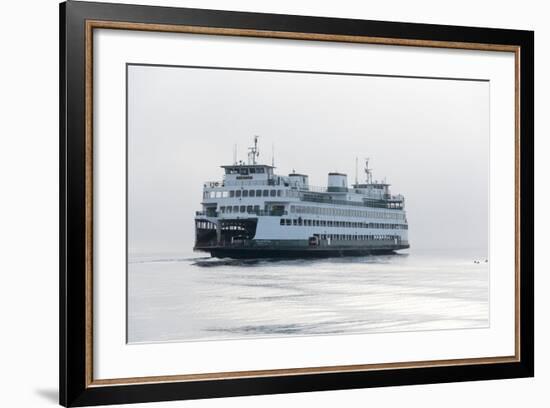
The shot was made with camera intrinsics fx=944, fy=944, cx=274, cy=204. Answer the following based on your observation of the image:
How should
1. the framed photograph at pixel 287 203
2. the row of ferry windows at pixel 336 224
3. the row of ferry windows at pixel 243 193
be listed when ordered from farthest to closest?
the row of ferry windows at pixel 336 224
the row of ferry windows at pixel 243 193
the framed photograph at pixel 287 203

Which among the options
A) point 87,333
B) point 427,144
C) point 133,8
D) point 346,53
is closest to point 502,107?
point 427,144

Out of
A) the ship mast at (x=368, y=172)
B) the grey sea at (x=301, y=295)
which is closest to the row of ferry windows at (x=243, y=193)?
the grey sea at (x=301, y=295)

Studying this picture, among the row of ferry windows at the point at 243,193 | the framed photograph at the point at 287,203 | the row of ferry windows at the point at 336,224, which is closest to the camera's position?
the framed photograph at the point at 287,203

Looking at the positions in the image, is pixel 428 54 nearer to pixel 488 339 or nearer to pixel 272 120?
pixel 272 120

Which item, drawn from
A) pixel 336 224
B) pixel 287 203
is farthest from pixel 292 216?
pixel 336 224

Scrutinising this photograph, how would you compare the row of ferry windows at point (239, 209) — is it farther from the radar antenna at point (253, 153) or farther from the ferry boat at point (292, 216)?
the radar antenna at point (253, 153)

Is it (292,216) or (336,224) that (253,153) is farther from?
(336,224)

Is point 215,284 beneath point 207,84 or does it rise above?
beneath
